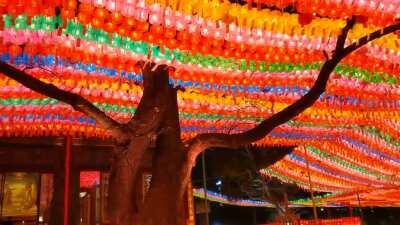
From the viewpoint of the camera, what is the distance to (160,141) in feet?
18.4

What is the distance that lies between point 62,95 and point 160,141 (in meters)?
1.57

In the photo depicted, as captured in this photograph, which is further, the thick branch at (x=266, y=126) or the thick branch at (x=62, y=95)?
the thick branch at (x=266, y=126)

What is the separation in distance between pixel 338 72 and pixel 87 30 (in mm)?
4011

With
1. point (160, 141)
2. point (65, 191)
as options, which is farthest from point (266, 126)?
point (65, 191)

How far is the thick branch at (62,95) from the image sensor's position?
418 cm

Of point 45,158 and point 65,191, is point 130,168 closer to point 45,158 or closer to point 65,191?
point 65,191

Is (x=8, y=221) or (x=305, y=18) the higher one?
(x=305, y=18)

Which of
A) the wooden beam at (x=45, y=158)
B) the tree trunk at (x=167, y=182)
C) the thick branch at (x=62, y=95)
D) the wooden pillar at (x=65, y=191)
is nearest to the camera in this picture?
the thick branch at (x=62, y=95)

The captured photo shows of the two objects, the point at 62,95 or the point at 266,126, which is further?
the point at 266,126

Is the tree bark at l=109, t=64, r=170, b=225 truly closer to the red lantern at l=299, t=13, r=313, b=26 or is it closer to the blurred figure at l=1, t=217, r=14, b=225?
the red lantern at l=299, t=13, r=313, b=26

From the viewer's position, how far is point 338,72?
7.06m

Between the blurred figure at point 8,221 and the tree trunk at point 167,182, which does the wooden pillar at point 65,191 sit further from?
the tree trunk at point 167,182

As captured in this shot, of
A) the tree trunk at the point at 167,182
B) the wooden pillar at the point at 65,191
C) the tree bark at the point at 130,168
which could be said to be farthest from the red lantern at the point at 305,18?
the wooden pillar at the point at 65,191

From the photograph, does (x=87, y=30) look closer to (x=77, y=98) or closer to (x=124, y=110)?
(x=77, y=98)
